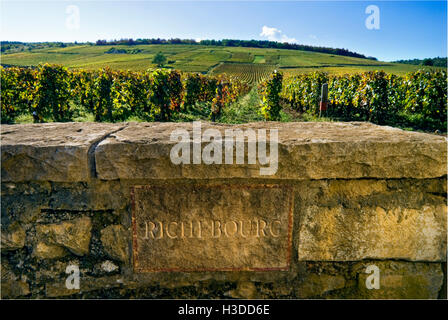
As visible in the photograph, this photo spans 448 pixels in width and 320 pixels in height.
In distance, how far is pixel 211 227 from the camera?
5.33 ft

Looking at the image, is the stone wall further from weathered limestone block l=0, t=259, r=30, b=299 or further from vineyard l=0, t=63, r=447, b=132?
vineyard l=0, t=63, r=447, b=132

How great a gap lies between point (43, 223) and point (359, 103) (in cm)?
1171

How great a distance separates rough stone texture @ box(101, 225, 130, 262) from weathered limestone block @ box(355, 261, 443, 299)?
1397 mm

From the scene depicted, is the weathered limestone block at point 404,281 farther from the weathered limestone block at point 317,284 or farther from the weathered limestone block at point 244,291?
the weathered limestone block at point 244,291

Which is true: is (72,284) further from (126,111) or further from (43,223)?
(126,111)

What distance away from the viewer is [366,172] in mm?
1546

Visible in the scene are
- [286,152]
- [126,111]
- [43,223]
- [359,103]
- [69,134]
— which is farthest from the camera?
[359,103]

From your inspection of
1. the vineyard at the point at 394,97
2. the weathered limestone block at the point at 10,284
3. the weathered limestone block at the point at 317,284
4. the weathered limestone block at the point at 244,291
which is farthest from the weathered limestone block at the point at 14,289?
the vineyard at the point at 394,97

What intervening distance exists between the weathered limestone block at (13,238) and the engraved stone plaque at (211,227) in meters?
0.65

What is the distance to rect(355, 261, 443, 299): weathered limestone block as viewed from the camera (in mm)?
1694

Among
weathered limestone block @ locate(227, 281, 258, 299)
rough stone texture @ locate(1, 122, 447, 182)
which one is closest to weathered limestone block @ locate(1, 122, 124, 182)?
rough stone texture @ locate(1, 122, 447, 182)

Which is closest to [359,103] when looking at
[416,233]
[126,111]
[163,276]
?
[126,111]

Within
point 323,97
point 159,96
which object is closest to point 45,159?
point 159,96
